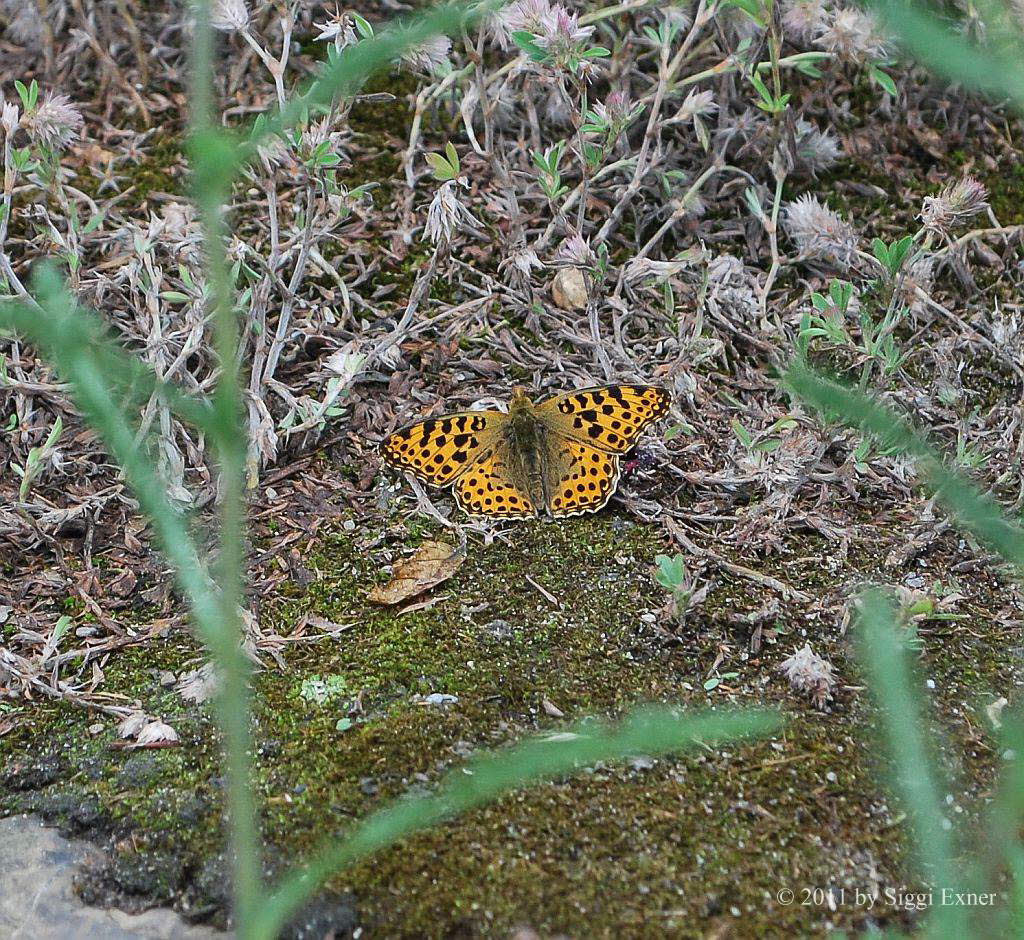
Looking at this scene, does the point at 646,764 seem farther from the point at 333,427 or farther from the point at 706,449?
the point at 333,427

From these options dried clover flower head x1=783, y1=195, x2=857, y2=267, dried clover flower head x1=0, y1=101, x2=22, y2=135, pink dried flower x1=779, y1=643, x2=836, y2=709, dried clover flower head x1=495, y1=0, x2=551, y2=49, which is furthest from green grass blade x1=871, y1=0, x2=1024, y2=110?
dried clover flower head x1=0, y1=101, x2=22, y2=135

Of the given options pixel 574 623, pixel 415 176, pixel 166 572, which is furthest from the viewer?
pixel 415 176

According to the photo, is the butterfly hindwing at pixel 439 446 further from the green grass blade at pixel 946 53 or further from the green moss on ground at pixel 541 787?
the green grass blade at pixel 946 53

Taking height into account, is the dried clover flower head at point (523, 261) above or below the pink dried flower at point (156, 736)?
above

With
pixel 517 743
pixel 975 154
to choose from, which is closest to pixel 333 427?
pixel 517 743

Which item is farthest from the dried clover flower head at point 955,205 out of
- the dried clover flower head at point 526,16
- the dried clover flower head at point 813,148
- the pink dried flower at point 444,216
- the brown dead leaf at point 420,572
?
the brown dead leaf at point 420,572

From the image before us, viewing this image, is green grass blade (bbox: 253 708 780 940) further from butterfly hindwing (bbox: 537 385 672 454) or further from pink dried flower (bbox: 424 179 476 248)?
pink dried flower (bbox: 424 179 476 248)
